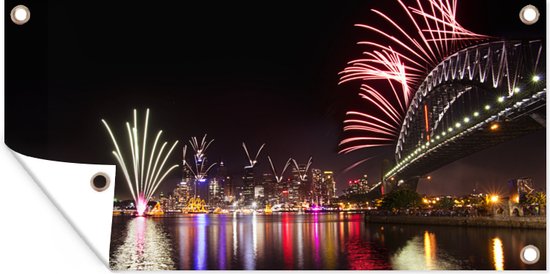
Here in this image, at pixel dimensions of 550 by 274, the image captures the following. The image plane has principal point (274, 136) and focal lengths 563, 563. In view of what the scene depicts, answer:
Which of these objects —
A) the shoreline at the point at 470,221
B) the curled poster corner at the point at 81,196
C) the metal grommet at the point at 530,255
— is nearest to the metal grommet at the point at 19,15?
the curled poster corner at the point at 81,196

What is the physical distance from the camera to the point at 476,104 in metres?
22.9

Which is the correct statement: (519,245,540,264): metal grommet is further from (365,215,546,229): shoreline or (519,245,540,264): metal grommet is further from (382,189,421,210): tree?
(382,189,421,210): tree

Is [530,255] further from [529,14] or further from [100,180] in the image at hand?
[100,180]

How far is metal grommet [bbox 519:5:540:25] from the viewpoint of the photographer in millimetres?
3348

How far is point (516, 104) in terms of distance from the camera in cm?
1708

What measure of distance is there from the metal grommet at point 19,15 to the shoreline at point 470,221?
14.7 metres

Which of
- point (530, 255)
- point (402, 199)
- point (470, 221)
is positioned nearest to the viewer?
point (530, 255)

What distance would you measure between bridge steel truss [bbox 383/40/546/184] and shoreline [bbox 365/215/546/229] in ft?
8.52

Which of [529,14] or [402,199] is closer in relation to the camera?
[529,14]

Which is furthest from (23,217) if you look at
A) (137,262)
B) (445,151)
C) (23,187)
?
(445,151)

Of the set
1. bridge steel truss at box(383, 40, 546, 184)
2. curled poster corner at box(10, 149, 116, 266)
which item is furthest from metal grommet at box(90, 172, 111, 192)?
bridge steel truss at box(383, 40, 546, 184)

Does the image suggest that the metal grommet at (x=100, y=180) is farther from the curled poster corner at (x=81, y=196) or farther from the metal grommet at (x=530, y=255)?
the metal grommet at (x=530, y=255)

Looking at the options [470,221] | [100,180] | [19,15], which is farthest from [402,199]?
[19,15]

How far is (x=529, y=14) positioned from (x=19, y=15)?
10.0ft
